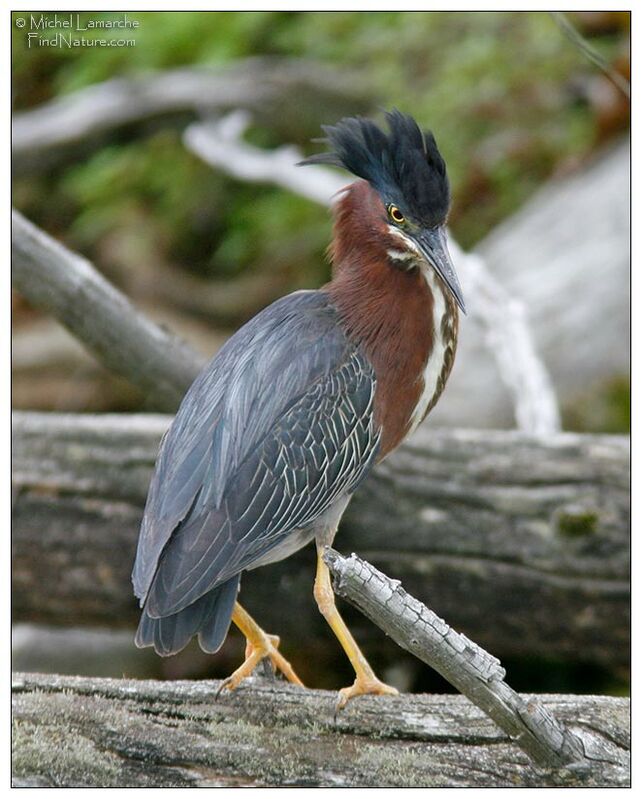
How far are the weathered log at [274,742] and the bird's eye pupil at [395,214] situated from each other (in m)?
0.96

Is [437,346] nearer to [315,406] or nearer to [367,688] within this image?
[315,406]

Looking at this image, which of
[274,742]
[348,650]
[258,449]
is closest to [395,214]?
[258,449]

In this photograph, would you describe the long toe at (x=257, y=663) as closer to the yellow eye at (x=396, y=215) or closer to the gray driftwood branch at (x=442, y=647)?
the gray driftwood branch at (x=442, y=647)

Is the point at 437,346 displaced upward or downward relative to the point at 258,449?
upward

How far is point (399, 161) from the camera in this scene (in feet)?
6.88

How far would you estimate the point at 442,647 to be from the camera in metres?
1.69

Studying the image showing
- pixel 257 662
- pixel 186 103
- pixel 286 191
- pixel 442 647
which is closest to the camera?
pixel 442 647

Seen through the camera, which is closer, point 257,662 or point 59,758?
point 59,758

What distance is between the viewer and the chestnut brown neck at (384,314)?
227cm

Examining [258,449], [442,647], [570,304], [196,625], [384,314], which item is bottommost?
[196,625]

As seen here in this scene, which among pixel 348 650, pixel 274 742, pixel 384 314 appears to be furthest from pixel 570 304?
pixel 274 742

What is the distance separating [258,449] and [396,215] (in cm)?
55

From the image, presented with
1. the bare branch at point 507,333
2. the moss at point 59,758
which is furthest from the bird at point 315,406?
the bare branch at point 507,333

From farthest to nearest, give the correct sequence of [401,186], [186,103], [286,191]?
[286,191]
[186,103]
[401,186]
